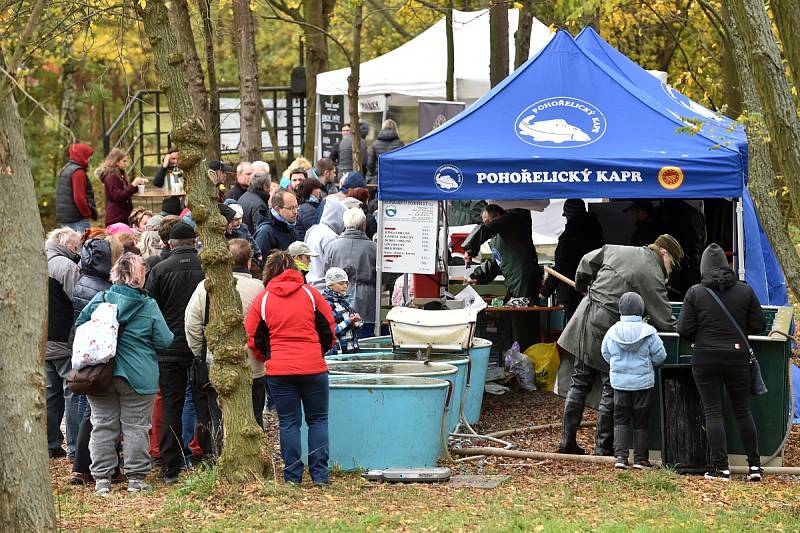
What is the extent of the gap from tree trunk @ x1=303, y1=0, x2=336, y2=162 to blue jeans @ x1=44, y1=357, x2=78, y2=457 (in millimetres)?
14166

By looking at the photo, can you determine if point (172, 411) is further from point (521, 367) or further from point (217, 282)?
point (521, 367)

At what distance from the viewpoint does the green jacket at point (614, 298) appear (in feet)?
32.0

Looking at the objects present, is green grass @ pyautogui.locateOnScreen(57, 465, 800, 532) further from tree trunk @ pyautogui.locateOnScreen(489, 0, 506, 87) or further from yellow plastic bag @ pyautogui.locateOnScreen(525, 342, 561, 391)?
tree trunk @ pyautogui.locateOnScreen(489, 0, 506, 87)

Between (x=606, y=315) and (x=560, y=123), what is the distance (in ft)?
8.68

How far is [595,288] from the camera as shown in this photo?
9.91 m

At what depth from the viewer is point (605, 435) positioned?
9.88 metres

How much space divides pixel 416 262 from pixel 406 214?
481 mm

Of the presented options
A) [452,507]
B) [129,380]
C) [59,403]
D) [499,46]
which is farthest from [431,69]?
[452,507]

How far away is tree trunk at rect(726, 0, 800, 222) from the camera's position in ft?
21.8

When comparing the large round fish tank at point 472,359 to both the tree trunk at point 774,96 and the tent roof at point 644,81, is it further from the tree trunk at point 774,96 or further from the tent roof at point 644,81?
the tree trunk at point 774,96

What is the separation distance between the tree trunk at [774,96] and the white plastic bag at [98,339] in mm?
4544

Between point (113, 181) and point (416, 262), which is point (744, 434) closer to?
point (416, 262)

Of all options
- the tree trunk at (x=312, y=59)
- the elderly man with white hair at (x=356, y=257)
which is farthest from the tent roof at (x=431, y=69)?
the elderly man with white hair at (x=356, y=257)

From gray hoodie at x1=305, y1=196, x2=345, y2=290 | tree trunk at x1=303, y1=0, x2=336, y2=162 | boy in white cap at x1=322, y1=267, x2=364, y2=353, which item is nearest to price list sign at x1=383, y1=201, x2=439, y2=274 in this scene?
gray hoodie at x1=305, y1=196, x2=345, y2=290
